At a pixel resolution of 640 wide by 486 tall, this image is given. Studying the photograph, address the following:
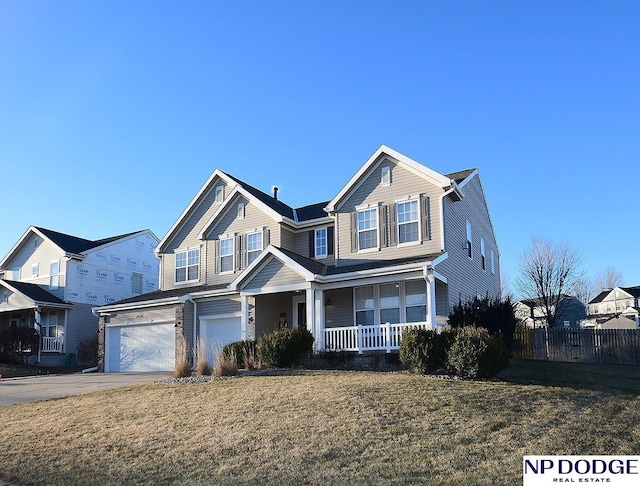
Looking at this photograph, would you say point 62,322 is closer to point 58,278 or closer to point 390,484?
point 58,278

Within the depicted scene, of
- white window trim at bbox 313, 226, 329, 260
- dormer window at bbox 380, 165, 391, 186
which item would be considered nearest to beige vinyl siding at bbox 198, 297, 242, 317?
white window trim at bbox 313, 226, 329, 260

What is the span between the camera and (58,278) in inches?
1367

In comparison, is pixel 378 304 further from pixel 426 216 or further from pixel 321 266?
pixel 426 216

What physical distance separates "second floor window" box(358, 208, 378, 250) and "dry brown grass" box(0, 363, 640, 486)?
907 cm

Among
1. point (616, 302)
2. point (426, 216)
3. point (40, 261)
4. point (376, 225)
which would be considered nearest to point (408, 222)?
point (426, 216)

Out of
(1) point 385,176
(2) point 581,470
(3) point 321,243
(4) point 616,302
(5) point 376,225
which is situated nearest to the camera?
(2) point 581,470

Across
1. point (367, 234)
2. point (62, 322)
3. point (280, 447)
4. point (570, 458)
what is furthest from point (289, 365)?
point (62, 322)

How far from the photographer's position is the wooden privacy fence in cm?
2238

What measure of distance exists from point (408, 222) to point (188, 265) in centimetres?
1137

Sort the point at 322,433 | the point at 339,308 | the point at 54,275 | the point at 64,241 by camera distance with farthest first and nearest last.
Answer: the point at 64,241 → the point at 54,275 → the point at 339,308 → the point at 322,433

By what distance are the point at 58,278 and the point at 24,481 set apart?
28.2m

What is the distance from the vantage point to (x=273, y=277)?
71.1ft

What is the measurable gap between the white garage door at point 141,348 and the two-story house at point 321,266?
51 mm

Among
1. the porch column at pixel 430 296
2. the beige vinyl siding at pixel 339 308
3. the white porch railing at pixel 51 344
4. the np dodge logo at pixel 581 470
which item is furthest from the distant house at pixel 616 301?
the np dodge logo at pixel 581 470
